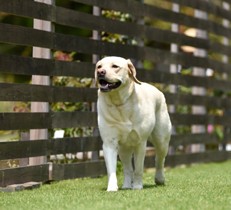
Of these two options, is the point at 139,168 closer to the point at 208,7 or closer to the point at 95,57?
the point at 95,57

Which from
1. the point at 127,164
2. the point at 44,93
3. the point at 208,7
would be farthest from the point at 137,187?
the point at 208,7

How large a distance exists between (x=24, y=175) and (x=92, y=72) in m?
1.66

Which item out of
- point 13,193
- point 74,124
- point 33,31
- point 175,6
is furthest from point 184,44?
point 13,193

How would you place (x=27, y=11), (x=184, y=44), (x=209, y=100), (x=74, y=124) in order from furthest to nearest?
1. (x=209, y=100)
2. (x=184, y=44)
3. (x=74, y=124)
4. (x=27, y=11)

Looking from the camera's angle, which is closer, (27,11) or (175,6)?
(27,11)

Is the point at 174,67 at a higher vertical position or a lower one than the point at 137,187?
higher

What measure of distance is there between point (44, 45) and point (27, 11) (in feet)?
1.40

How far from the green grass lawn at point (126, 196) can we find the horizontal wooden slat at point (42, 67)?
1.09 m

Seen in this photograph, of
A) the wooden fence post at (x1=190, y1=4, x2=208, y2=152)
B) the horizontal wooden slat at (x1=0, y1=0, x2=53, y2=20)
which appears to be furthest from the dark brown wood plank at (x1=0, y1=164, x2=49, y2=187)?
the wooden fence post at (x1=190, y1=4, x2=208, y2=152)

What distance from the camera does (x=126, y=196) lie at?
605cm

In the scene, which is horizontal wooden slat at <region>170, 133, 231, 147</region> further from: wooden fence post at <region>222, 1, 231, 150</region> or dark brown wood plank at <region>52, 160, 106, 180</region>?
dark brown wood plank at <region>52, 160, 106, 180</region>

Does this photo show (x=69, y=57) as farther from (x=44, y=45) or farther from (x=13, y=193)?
(x=13, y=193)

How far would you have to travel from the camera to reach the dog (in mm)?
6582

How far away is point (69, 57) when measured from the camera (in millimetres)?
9438
